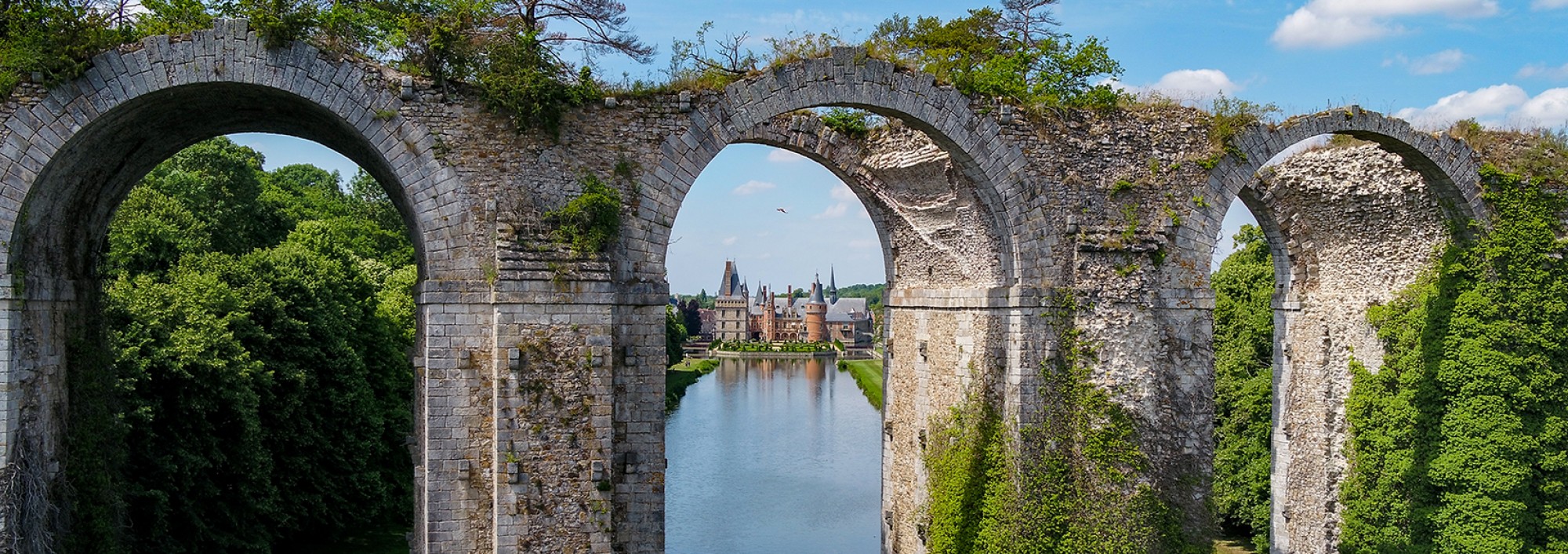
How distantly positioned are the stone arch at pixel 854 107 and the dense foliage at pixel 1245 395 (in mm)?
10126

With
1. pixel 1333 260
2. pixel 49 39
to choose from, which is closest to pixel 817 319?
pixel 1333 260

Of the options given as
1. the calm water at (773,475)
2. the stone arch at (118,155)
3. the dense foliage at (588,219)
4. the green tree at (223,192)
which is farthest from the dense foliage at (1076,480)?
the green tree at (223,192)

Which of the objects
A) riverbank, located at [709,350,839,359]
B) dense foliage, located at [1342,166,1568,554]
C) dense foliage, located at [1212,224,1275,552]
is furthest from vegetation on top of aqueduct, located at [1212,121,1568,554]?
riverbank, located at [709,350,839,359]

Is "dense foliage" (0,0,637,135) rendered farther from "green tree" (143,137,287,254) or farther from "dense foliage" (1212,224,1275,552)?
"dense foliage" (1212,224,1275,552)

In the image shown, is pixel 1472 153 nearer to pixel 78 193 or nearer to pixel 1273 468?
pixel 1273 468

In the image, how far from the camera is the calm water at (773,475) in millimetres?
22109

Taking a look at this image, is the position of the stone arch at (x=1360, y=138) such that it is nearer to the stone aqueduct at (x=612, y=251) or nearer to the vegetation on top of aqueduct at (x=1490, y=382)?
the stone aqueduct at (x=612, y=251)

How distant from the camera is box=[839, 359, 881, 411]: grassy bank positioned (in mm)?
49225

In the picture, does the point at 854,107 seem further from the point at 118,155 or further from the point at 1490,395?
the point at 1490,395

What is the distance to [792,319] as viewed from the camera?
9406 centimetres

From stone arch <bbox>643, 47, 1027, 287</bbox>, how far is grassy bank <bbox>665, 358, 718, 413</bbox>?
28.6 metres

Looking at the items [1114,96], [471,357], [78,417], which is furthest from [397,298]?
[1114,96]

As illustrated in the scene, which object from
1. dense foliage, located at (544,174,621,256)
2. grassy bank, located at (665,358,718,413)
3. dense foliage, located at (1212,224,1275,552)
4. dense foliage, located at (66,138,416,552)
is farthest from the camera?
grassy bank, located at (665,358,718,413)

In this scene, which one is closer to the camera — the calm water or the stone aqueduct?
the stone aqueduct
